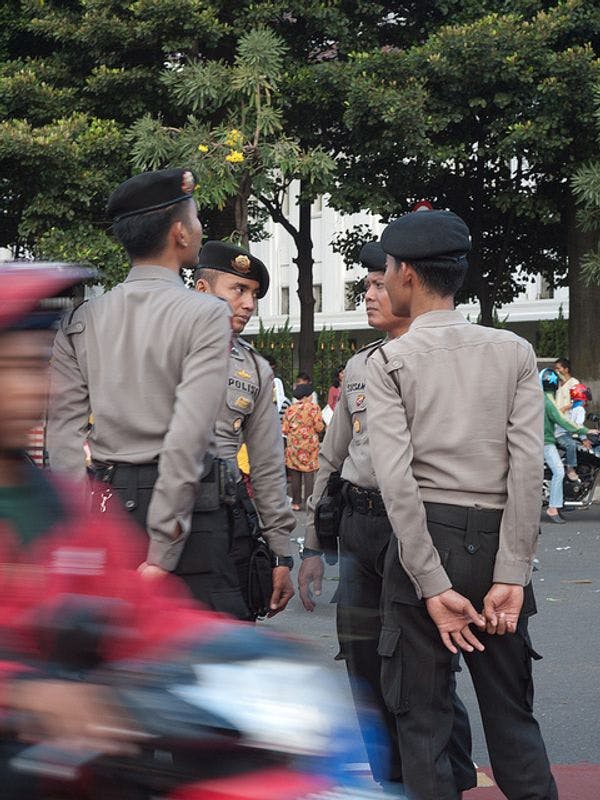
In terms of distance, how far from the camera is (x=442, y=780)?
11.7 ft

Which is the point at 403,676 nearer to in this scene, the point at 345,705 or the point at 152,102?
the point at 345,705

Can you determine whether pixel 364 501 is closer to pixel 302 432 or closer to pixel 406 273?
pixel 406 273

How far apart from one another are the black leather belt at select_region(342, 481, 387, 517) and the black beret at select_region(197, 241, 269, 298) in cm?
76

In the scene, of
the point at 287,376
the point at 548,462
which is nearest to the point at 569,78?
the point at 548,462

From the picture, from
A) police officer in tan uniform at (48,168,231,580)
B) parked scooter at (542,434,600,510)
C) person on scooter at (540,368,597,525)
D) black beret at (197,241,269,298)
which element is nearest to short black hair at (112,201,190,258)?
police officer in tan uniform at (48,168,231,580)

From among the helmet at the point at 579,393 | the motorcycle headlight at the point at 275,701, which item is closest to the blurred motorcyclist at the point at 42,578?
the motorcycle headlight at the point at 275,701

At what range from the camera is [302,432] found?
17.3 metres

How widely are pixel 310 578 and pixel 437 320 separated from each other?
4.73ft

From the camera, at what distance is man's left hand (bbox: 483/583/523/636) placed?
3.52 metres

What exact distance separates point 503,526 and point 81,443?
112 centimetres

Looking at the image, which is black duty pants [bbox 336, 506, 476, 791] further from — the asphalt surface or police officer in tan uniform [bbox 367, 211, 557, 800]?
police officer in tan uniform [bbox 367, 211, 557, 800]

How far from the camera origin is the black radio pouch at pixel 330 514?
475 cm

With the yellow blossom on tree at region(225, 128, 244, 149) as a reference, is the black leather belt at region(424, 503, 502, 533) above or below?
below

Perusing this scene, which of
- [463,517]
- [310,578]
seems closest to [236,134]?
[310,578]
